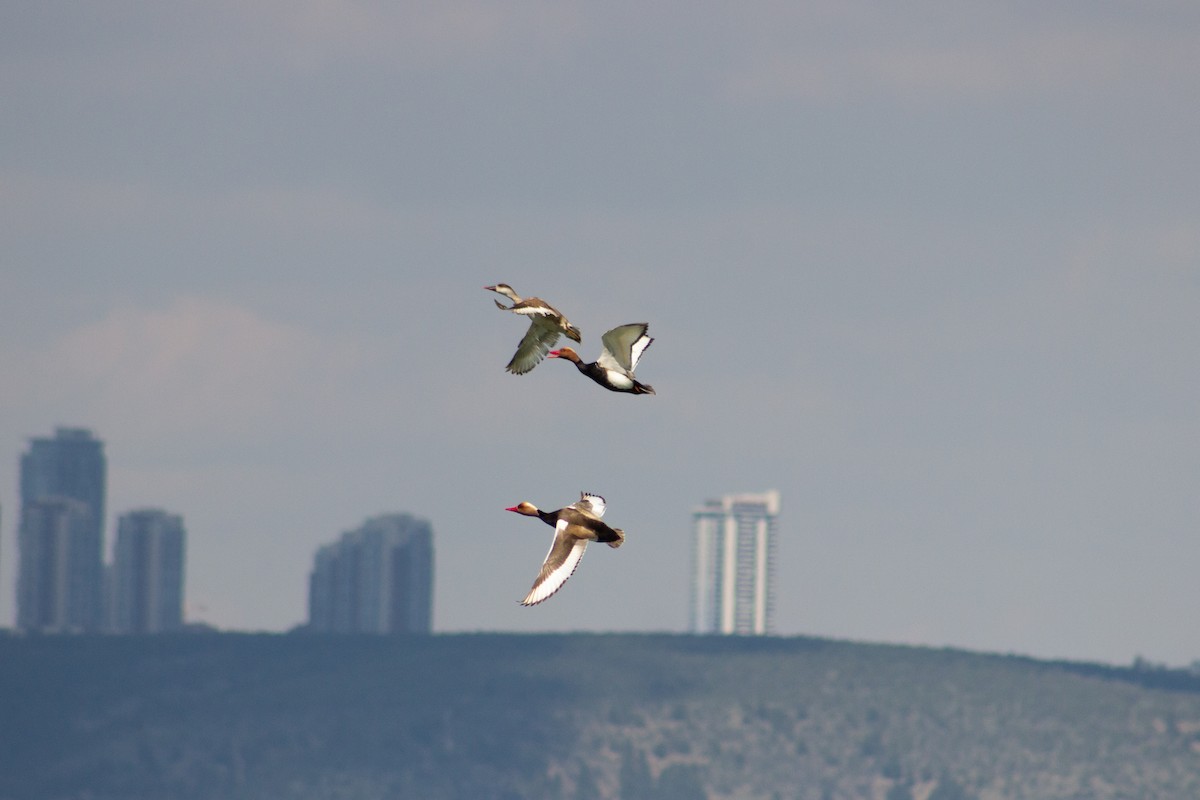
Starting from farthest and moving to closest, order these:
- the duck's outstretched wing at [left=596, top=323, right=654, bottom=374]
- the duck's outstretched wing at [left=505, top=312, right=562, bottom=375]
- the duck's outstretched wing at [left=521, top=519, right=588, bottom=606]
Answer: the duck's outstretched wing at [left=505, top=312, right=562, bottom=375], the duck's outstretched wing at [left=596, top=323, right=654, bottom=374], the duck's outstretched wing at [left=521, top=519, right=588, bottom=606]

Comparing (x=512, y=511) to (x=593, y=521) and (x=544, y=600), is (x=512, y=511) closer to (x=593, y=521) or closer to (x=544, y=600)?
(x=593, y=521)

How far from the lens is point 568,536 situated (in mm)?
69000

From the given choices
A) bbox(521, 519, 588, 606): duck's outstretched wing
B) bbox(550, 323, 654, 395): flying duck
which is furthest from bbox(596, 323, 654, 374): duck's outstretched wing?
bbox(521, 519, 588, 606): duck's outstretched wing

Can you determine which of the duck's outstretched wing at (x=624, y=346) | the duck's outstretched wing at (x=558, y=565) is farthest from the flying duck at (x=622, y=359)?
the duck's outstretched wing at (x=558, y=565)

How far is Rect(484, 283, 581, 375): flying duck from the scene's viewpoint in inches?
2798

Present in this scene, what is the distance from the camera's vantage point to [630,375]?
70.3 metres

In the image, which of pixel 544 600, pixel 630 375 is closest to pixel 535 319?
pixel 630 375

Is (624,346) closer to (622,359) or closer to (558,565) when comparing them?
(622,359)

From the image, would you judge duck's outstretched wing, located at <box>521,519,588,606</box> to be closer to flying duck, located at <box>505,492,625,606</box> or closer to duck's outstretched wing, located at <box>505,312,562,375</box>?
flying duck, located at <box>505,492,625,606</box>

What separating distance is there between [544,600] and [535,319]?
11.9 metres

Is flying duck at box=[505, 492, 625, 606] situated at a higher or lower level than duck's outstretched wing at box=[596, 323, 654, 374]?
lower

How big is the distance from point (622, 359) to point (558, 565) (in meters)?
6.64

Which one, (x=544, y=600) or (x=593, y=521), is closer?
(x=544, y=600)

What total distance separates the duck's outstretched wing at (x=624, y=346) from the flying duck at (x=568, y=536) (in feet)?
13.0
